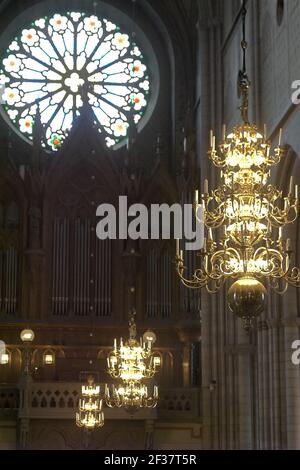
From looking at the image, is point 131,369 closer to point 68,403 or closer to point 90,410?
point 90,410

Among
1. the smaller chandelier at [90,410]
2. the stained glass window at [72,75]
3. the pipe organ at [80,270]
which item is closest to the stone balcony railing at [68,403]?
the smaller chandelier at [90,410]

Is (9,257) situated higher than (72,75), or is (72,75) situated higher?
(72,75)

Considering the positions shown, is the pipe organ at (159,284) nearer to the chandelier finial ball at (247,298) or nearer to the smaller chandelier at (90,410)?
the smaller chandelier at (90,410)

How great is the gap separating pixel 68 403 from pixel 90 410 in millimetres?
2641

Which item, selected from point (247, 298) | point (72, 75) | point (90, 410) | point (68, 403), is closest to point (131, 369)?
point (90, 410)

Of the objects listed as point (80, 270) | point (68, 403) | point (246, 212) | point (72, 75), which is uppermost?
point (72, 75)

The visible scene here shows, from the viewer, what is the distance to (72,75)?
98.8 ft

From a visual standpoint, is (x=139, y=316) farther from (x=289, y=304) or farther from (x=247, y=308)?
(x=247, y=308)

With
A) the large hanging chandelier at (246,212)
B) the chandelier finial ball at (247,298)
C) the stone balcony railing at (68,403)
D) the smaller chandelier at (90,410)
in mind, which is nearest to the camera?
the chandelier finial ball at (247,298)

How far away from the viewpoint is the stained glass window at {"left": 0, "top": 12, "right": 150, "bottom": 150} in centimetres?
2948

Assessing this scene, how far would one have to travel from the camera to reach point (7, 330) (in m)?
25.7

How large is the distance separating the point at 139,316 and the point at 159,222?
9.12 ft

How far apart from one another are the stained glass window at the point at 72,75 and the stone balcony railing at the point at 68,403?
8651mm

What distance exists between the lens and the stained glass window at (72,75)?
29.5 m
